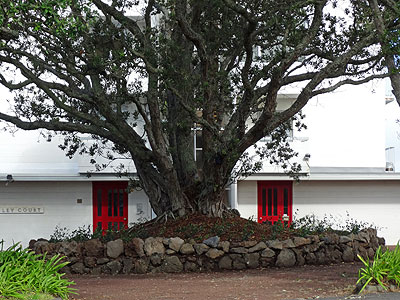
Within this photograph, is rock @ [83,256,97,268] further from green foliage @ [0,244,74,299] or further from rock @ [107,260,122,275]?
green foliage @ [0,244,74,299]

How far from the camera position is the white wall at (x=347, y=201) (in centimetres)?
2420

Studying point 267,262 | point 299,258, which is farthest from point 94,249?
point 299,258

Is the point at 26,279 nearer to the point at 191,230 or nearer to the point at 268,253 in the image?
the point at 191,230

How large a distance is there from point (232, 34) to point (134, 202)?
10.5 metres

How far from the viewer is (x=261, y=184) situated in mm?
24297

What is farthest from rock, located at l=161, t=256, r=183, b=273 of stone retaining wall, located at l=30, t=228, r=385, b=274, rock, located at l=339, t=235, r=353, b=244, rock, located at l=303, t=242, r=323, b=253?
rock, located at l=339, t=235, r=353, b=244

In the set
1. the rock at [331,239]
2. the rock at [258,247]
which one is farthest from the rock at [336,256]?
the rock at [258,247]

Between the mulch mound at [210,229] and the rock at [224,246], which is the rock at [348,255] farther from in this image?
the rock at [224,246]

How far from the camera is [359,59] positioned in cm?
1686

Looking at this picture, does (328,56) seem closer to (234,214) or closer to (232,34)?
(232,34)

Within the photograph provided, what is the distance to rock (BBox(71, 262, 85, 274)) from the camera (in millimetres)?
15125

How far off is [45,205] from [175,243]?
10062 mm

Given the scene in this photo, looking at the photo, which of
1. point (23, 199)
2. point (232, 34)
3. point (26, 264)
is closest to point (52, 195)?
point (23, 199)

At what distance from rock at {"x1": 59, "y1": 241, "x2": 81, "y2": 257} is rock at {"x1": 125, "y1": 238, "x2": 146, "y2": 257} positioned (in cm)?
122
